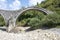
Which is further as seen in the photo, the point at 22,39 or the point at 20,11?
the point at 20,11

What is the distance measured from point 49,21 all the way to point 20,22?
2732 centimetres

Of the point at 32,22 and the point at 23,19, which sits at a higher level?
the point at 32,22

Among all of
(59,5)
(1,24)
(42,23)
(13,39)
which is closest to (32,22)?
(42,23)

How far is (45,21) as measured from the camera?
1441 inches

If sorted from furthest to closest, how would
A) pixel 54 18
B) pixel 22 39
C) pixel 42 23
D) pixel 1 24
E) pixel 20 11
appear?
pixel 1 24, pixel 20 11, pixel 42 23, pixel 54 18, pixel 22 39

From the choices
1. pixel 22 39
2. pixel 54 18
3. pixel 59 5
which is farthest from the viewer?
pixel 59 5

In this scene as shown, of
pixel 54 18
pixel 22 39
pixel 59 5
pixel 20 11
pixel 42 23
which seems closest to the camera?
pixel 22 39

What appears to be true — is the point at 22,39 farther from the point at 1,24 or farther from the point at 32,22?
the point at 1,24

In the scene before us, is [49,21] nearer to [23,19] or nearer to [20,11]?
[20,11]

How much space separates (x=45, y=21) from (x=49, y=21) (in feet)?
4.45

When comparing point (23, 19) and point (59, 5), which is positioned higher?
point (59, 5)

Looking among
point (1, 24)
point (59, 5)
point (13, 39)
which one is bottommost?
point (1, 24)

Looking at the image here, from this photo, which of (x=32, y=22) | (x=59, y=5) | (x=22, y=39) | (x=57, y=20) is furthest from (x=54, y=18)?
(x=59, y=5)

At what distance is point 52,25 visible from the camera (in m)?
35.0
